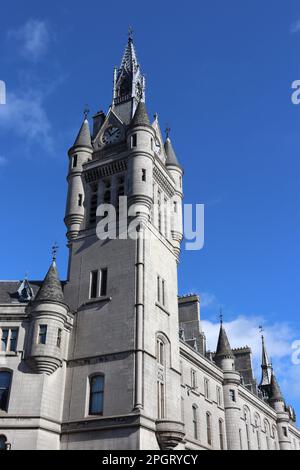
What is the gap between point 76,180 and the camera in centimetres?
5112

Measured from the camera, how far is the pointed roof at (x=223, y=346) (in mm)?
63500

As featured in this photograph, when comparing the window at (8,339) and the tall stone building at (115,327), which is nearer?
the tall stone building at (115,327)

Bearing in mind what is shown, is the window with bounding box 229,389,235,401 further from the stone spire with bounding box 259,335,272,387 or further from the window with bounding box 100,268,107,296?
the stone spire with bounding box 259,335,272,387

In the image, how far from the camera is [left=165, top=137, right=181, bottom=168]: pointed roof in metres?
57.2

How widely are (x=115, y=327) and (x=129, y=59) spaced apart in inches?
1346

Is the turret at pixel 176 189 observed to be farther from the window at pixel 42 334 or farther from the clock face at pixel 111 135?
the window at pixel 42 334

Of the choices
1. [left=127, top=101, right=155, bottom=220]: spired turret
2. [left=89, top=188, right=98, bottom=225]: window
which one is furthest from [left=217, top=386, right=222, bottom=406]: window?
[left=89, top=188, right=98, bottom=225]: window

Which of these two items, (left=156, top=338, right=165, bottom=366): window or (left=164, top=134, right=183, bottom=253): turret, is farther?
(left=164, top=134, right=183, bottom=253): turret

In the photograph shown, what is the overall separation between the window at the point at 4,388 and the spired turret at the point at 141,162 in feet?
56.0

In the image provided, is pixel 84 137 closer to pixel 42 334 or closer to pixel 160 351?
pixel 42 334

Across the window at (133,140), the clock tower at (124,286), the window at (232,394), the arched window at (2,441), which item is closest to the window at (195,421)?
the clock tower at (124,286)

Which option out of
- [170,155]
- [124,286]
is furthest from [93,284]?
[170,155]

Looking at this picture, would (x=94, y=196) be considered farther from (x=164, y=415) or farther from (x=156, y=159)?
(x=164, y=415)

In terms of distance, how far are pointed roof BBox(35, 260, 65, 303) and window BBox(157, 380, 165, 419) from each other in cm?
1027
